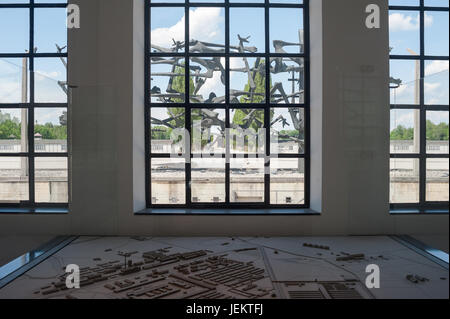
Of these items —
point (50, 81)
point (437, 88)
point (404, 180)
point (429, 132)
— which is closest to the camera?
point (437, 88)

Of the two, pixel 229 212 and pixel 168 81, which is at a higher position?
pixel 168 81

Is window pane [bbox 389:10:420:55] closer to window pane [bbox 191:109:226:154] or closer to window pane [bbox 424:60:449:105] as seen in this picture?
window pane [bbox 424:60:449:105]

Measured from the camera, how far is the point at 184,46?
4.59 meters

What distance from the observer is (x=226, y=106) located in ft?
14.9

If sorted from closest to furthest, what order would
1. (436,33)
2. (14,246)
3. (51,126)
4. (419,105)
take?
(419,105) < (14,246) < (51,126) < (436,33)

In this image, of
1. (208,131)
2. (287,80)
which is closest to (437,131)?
(287,80)

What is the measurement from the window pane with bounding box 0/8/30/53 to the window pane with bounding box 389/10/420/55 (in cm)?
474

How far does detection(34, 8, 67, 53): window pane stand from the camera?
4.50 meters

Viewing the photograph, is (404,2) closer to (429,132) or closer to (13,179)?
(429,132)

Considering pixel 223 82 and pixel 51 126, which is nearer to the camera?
pixel 51 126

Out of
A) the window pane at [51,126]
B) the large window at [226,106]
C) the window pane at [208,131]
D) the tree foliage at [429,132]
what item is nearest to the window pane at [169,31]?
the large window at [226,106]

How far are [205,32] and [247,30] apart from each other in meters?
0.56

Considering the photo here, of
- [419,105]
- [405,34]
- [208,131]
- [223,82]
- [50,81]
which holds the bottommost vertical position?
[208,131]

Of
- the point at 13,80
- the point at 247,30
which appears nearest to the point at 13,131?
the point at 13,80
